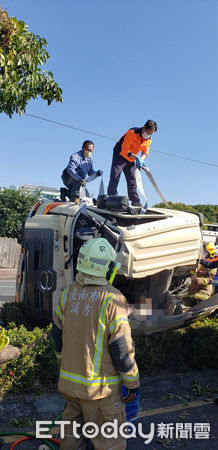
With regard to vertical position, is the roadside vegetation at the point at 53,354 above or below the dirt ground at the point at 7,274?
below

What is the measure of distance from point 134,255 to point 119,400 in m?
2.18

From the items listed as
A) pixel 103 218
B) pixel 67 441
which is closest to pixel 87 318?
pixel 67 441

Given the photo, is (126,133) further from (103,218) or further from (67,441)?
(67,441)

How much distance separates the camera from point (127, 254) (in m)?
4.67

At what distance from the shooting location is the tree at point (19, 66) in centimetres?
518

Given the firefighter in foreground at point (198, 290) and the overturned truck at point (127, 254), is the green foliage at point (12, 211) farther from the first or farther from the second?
the overturned truck at point (127, 254)

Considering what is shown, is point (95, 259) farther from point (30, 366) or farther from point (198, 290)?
point (198, 290)

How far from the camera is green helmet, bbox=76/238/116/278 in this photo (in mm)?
2750

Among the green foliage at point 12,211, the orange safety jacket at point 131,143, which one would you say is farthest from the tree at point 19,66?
the green foliage at point 12,211

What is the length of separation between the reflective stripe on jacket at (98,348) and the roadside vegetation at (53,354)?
1.69m

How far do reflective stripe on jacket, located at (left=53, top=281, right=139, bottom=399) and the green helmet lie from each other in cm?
12

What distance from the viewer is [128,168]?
670cm

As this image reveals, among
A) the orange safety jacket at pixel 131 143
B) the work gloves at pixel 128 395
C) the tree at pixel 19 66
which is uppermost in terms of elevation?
the tree at pixel 19 66

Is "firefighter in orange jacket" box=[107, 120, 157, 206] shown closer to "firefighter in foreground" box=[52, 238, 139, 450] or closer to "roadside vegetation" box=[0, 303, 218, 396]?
"roadside vegetation" box=[0, 303, 218, 396]
